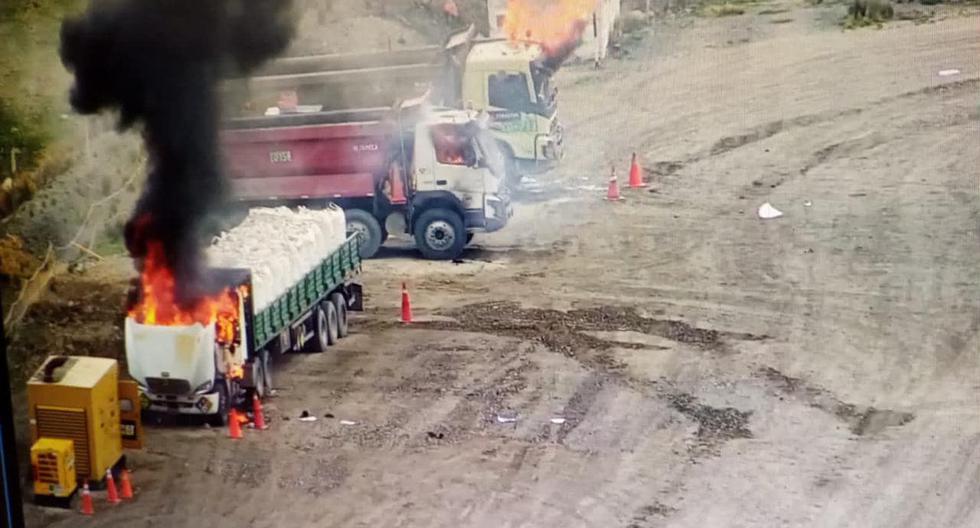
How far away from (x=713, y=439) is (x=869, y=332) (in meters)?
0.53

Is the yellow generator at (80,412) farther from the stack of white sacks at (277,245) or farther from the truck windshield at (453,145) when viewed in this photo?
the truck windshield at (453,145)

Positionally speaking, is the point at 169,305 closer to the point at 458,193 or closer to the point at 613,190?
the point at 458,193

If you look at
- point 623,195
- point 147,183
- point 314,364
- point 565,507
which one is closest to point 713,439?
point 565,507

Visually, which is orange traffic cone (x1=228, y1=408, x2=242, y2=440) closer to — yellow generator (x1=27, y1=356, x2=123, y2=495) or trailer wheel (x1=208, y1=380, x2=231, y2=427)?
trailer wheel (x1=208, y1=380, x2=231, y2=427)

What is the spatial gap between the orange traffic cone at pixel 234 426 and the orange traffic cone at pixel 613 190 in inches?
46.9

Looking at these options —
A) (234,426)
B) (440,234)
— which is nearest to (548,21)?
(440,234)

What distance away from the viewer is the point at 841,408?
3.73m

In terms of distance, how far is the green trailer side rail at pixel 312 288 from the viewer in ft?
12.5

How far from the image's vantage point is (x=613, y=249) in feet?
12.8

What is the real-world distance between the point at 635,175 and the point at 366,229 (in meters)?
0.78

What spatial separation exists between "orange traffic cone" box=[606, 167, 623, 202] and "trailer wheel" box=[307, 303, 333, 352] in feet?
2.82

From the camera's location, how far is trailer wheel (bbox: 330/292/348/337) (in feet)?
12.7

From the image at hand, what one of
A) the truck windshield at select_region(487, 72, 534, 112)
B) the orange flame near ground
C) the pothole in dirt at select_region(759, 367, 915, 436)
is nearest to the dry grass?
the truck windshield at select_region(487, 72, 534, 112)

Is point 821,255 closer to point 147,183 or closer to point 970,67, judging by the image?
point 970,67
